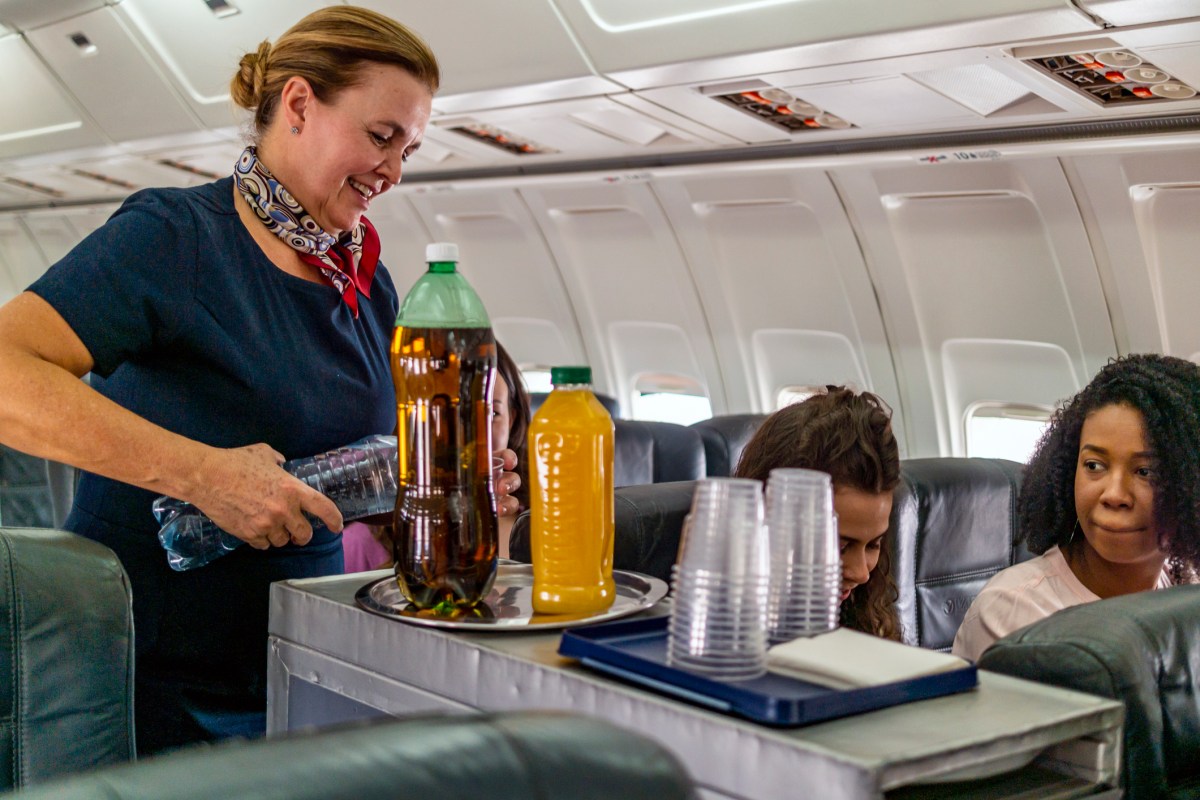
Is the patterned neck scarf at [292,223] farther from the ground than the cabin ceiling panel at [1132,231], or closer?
closer

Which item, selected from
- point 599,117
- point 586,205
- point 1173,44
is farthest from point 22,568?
point 586,205

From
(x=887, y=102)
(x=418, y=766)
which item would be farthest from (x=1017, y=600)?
(x=887, y=102)

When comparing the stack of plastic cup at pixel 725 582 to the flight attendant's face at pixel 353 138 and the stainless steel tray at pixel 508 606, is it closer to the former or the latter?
the stainless steel tray at pixel 508 606

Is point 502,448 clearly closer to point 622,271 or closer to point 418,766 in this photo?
point 418,766

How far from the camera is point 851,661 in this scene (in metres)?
1.17

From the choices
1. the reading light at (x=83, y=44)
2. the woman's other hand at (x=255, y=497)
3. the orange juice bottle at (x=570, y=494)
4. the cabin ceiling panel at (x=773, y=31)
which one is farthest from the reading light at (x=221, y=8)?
the orange juice bottle at (x=570, y=494)

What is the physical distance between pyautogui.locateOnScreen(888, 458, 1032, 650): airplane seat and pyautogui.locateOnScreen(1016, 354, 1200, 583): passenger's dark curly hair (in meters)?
0.36

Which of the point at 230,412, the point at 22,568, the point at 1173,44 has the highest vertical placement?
the point at 1173,44

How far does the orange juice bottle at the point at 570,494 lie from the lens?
1455mm

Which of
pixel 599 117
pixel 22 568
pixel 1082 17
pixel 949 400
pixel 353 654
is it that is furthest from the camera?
pixel 949 400

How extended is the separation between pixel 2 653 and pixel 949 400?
516 centimetres

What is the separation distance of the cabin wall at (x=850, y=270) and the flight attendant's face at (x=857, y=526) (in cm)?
275

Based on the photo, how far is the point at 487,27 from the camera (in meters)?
4.77

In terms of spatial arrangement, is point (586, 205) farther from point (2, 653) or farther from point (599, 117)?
point (2, 653)
